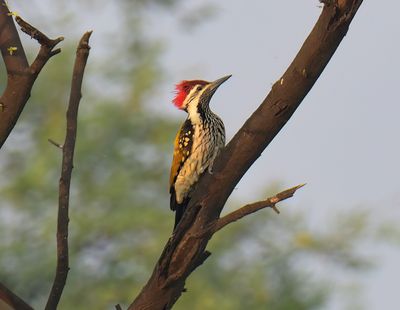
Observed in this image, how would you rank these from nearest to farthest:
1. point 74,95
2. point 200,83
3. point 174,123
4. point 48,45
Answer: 1. point 48,45
2. point 74,95
3. point 200,83
4. point 174,123

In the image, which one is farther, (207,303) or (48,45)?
(207,303)

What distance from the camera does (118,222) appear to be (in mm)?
13500

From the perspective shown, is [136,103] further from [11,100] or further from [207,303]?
[11,100]

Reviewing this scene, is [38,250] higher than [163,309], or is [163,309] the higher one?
[38,250]

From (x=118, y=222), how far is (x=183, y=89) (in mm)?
8095

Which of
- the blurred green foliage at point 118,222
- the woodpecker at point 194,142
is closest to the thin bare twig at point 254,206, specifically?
the woodpecker at point 194,142

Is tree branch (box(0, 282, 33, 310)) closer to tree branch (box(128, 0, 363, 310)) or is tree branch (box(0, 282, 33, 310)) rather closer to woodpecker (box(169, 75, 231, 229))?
tree branch (box(128, 0, 363, 310))

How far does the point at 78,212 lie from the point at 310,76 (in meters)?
10.7

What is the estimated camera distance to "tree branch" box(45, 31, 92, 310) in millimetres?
3590

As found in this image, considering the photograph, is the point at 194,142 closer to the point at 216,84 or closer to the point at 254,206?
the point at 216,84

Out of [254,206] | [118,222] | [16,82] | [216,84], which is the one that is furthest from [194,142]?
[118,222]

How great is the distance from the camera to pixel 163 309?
139 inches

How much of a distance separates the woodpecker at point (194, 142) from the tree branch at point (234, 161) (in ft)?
4.83

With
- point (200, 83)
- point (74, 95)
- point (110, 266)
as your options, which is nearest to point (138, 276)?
point (110, 266)
